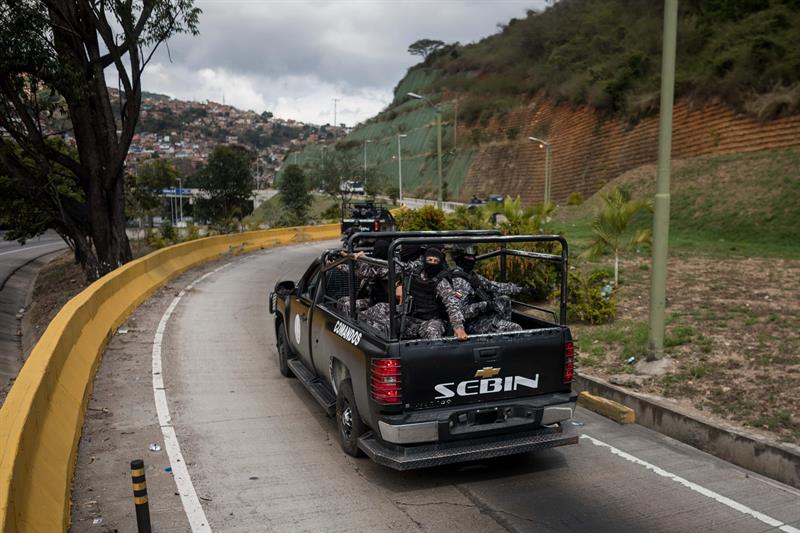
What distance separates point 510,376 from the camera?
6047mm

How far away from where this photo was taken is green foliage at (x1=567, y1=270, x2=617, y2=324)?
37.6ft

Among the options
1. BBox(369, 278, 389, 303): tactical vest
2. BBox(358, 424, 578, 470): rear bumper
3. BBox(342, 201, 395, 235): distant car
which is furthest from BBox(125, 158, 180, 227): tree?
BBox(358, 424, 578, 470): rear bumper

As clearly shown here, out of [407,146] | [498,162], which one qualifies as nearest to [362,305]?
[498,162]

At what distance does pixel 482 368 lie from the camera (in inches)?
233

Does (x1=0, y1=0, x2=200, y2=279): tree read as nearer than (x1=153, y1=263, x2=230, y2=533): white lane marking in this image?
No

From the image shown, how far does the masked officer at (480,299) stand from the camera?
21.6 ft

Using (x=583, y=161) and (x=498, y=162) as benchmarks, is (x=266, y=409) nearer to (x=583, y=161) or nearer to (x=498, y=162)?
(x=583, y=161)

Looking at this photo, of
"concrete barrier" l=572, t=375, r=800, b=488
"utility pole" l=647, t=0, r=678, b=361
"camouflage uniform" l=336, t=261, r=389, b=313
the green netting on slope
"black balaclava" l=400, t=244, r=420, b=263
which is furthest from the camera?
the green netting on slope

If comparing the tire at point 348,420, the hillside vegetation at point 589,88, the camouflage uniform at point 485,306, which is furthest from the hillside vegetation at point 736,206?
the tire at point 348,420

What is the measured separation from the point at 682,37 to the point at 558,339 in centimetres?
4704

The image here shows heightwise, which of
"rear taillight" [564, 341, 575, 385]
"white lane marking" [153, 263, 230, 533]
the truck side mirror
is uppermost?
the truck side mirror

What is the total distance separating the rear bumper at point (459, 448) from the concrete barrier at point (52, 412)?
245 cm

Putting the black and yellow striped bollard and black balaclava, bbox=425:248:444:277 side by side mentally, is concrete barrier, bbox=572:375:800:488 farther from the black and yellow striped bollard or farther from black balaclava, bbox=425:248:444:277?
the black and yellow striped bollard

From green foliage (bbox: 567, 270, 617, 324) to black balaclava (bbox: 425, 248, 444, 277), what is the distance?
18.8 ft
